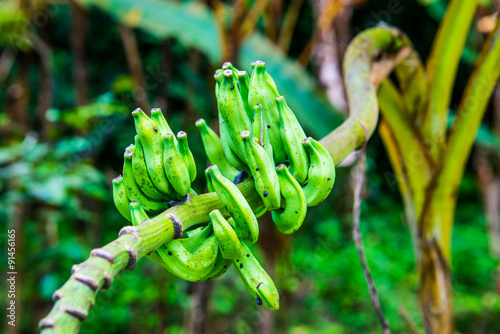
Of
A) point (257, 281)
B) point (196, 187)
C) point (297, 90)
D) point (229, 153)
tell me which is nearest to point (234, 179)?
point (229, 153)

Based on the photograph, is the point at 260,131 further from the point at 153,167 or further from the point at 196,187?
the point at 196,187

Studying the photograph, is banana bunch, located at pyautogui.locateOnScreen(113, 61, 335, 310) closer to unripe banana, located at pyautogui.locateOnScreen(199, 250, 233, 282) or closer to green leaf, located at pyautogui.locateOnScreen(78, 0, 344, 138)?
unripe banana, located at pyautogui.locateOnScreen(199, 250, 233, 282)

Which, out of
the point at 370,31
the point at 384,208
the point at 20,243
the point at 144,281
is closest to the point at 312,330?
the point at 144,281

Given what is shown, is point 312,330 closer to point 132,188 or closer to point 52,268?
point 52,268

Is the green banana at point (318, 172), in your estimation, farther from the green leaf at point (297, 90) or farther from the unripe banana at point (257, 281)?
the green leaf at point (297, 90)

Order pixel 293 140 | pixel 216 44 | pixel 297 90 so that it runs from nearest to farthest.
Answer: pixel 293 140, pixel 297 90, pixel 216 44

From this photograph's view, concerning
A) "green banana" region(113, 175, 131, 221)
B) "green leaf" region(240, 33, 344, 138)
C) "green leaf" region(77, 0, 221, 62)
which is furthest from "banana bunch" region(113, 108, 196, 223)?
"green leaf" region(77, 0, 221, 62)
